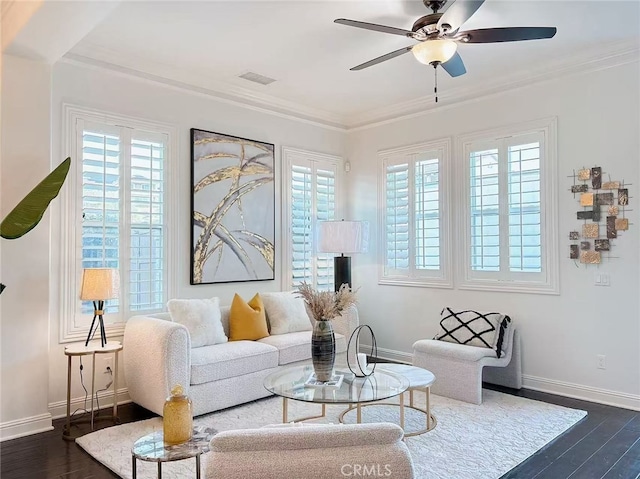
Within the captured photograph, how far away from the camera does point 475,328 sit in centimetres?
454

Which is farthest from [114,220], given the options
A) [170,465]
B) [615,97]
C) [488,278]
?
[615,97]

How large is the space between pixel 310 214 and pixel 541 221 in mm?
2521

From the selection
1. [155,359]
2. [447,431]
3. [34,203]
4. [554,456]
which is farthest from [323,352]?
[34,203]

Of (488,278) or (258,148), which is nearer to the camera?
(488,278)

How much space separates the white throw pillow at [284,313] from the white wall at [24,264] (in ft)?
6.27

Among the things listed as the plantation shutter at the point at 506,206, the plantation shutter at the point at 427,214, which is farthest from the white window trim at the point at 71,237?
Answer: the plantation shutter at the point at 506,206

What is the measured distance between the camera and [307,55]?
4246 millimetres

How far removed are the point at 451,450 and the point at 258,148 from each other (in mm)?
3528

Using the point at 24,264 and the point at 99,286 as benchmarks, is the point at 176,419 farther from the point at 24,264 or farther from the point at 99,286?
the point at 24,264

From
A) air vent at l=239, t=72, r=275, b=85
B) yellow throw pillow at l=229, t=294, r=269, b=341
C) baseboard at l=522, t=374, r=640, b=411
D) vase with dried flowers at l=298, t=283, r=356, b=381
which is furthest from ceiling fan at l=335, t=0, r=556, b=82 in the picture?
baseboard at l=522, t=374, r=640, b=411

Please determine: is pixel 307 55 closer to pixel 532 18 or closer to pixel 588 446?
pixel 532 18

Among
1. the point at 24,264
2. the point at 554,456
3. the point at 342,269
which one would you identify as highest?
the point at 24,264

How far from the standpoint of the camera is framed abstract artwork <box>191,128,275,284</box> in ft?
15.8

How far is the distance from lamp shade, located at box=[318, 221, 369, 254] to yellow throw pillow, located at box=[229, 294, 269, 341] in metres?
1.14
